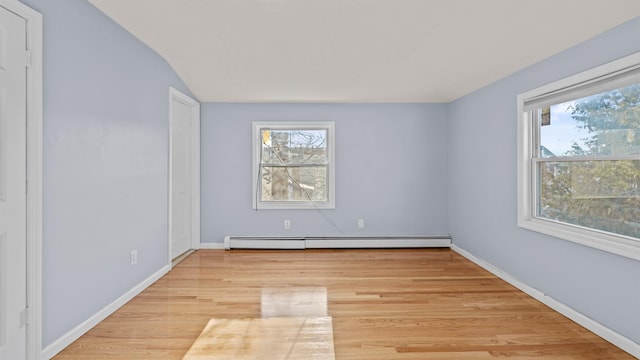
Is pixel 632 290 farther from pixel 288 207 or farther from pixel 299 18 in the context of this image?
pixel 288 207

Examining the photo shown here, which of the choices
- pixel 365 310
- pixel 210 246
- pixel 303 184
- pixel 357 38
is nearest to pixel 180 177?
pixel 210 246

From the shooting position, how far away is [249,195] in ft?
15.7

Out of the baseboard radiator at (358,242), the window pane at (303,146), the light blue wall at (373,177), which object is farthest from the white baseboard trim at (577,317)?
the window pane at (303,146)

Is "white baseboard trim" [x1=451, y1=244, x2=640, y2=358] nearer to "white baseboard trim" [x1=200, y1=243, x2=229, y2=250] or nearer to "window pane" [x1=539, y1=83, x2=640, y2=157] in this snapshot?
"window pane" [x1=539, y1=83, x2=640, y2=157]

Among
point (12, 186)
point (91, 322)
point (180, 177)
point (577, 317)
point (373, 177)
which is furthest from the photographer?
point (373, 177)

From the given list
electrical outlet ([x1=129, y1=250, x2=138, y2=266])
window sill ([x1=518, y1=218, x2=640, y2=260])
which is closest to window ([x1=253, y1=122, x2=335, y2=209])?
electrical outlet ([x1=129, y1=250, x2=138, y2=266])

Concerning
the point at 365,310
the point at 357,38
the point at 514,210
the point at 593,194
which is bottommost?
the point at 365,310

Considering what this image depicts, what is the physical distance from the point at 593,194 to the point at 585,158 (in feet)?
0.95

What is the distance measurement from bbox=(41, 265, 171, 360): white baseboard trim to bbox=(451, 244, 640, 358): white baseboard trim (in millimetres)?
3631

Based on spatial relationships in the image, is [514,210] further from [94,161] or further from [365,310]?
[94,161]

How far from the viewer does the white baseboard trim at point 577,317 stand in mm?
2143

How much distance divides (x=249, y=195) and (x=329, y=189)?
1.17 meters


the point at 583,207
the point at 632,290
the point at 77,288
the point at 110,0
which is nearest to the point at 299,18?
the point at 110,0

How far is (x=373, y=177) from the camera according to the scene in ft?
15.9
